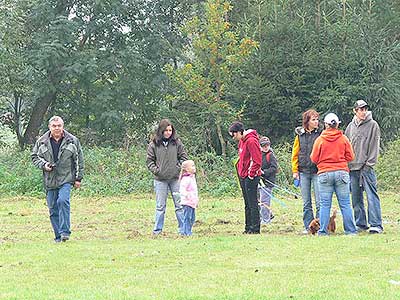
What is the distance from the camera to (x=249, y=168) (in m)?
12.1

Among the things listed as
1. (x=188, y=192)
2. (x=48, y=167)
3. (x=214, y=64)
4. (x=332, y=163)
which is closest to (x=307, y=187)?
(x=332, y=163)

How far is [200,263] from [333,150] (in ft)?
10.5

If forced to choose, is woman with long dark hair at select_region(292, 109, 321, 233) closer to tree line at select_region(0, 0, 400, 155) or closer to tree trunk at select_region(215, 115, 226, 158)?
tree line at select_region(0, 0, 400, 155)

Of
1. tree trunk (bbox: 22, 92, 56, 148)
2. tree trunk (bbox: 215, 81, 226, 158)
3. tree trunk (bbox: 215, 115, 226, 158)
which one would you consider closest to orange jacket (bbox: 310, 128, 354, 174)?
tree trunk (bbox: 215, 81, 226, 158)

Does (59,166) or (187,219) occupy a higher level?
(59,166)

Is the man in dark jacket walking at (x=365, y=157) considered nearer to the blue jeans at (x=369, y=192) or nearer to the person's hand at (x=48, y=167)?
the blue jeans at (x=369, y=192)

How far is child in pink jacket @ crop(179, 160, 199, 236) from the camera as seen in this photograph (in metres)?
12.1

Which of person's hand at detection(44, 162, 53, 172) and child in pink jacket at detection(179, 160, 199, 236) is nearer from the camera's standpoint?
person's hand at detection(44, 162, 53, 172)

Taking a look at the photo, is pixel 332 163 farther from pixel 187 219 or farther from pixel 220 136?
pixel 220 136

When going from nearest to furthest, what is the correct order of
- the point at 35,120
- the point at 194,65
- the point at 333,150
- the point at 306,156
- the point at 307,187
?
the point at 333,150 → the point at 306,156 → the point at 307,187 → the point at 194,65 → the point at 35,120

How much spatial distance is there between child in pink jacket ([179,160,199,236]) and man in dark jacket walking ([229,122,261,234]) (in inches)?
31.1

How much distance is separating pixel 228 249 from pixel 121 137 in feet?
69.5

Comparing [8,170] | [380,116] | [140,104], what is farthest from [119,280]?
[140,104]

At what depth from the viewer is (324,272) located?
26.7 ft
